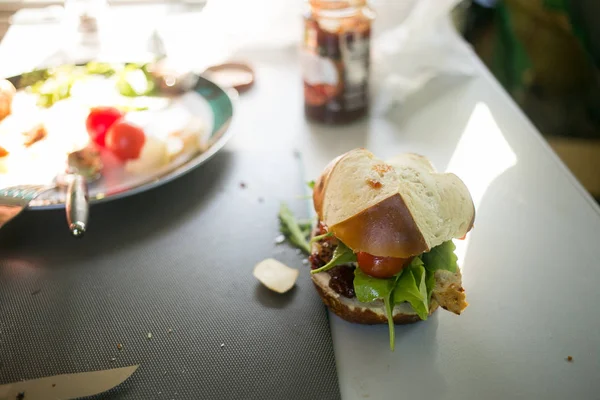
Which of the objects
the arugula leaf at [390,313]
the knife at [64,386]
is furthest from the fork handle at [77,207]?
the arugula leaf at [390,313]

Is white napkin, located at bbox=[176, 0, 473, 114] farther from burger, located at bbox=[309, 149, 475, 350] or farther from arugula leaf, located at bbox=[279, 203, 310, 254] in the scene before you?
burger, located at bbox=[309, 149, 475, 350]

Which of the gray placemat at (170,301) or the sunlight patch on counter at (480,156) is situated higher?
the gray placemat at (170,301)

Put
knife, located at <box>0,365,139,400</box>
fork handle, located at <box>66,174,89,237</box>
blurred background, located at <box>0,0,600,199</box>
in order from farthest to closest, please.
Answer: blurred background, located at <box>0,0,600,199</box> → fork handle, located at <box>66,174,89,237</box> → knife, located at <box>0,365,139,400</box>

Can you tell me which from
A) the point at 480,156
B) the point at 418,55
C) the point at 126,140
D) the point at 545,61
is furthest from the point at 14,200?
the point at 545,61

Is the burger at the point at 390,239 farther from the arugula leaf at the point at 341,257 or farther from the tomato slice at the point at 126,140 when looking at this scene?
the tomato slice at the point at 126,140

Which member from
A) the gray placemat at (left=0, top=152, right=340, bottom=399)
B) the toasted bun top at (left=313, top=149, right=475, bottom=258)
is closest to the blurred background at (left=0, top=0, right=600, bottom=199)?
the gray placemat at (left=0, top=152, right=340, bottom=399)

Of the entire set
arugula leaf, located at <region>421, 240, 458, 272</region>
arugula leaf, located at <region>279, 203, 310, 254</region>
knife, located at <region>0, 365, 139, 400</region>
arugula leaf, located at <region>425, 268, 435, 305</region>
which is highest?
arugula leaf, located at <region>421, 240, 458, 272</region>
